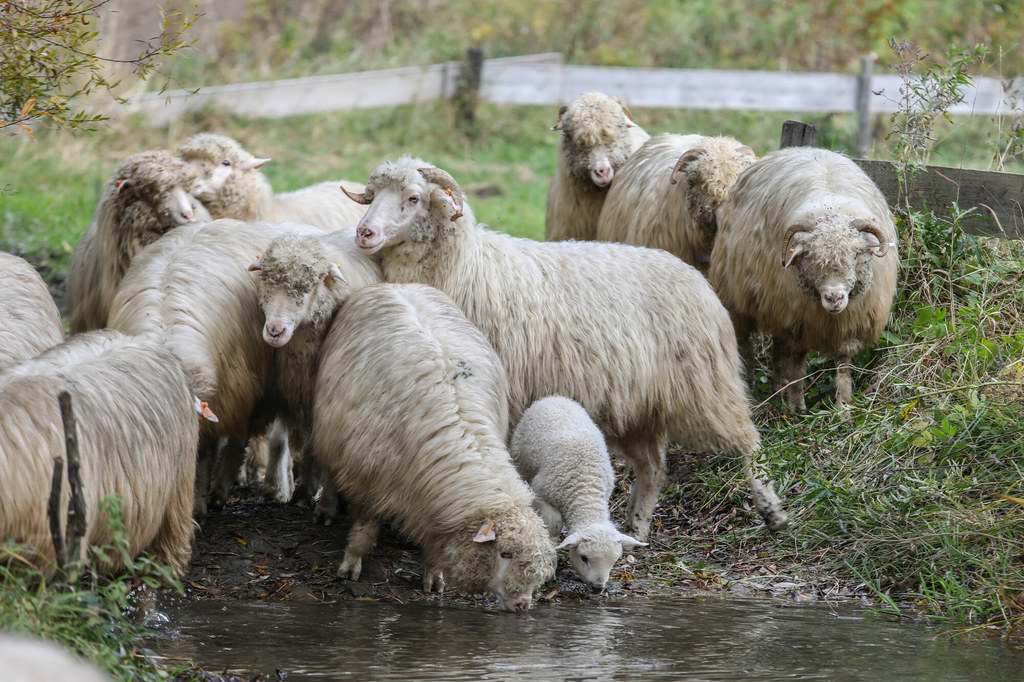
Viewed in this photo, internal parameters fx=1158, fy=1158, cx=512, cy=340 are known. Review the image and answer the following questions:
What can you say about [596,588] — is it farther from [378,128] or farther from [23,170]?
[378,128]

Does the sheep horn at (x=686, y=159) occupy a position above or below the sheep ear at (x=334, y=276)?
above

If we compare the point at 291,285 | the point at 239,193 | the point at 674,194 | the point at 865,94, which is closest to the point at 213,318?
the point at 291,285

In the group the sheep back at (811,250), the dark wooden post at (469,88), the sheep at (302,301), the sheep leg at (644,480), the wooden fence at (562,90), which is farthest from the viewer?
the dark wooden post at (469,88)

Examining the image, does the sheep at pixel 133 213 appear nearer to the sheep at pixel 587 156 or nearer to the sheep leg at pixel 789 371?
the sheep at pixel 587 156

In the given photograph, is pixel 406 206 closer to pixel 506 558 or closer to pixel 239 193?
pixel 239 193

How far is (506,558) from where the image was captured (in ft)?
15.8

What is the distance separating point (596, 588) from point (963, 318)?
2867 mm

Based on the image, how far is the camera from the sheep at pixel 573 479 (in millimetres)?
5190

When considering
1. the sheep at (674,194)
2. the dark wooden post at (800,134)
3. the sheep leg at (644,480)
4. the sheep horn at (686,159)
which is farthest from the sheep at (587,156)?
the sheep leg at (644,480)

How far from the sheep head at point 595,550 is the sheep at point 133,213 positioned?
2856 millimetres

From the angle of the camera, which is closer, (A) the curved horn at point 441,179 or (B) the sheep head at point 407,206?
(B) the sheep head at point 407,206

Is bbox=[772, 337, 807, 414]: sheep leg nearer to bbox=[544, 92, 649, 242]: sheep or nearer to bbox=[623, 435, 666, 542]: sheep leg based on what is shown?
bbox=[623, 435, 666, 542]: sheep leg

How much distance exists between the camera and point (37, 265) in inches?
368

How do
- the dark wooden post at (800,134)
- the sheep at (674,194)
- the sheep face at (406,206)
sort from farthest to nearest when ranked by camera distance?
the dark wooden post at (800,134)
the sheep at (674,194)
the sheep face at (406,206)
